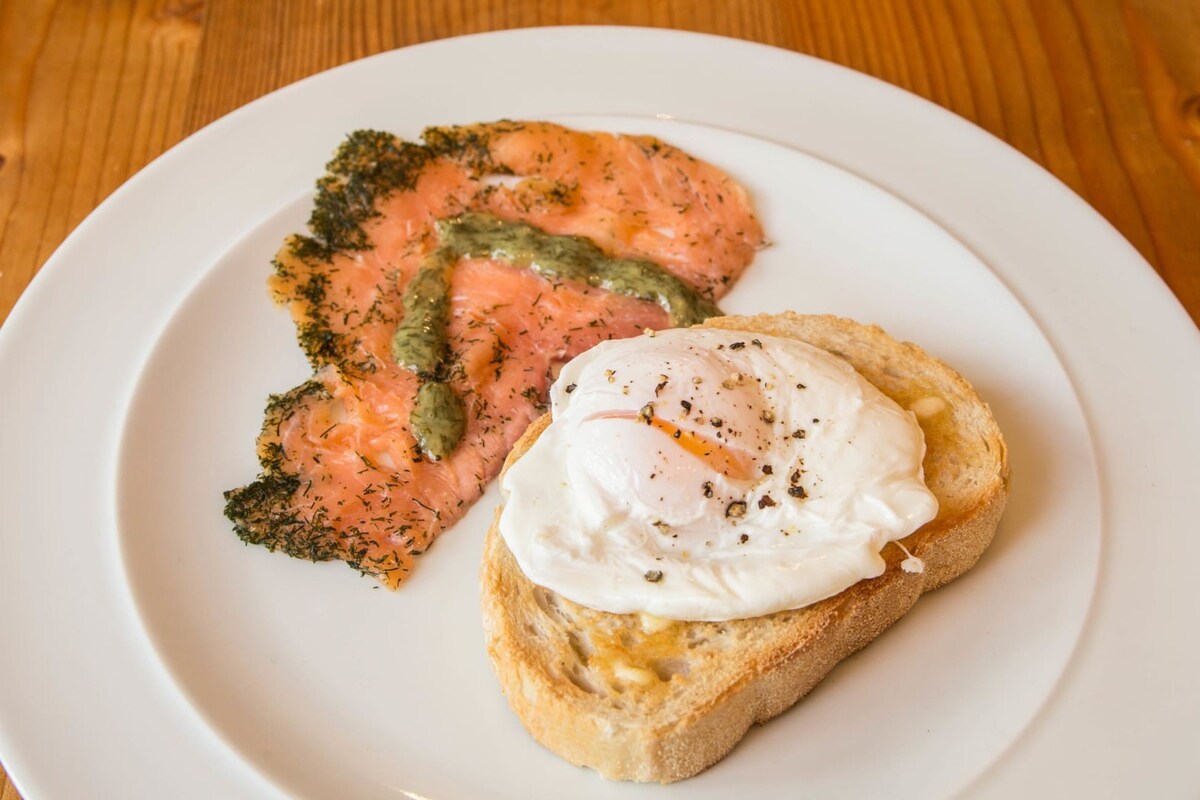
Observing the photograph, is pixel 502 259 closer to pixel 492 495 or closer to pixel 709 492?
pixel 492 495

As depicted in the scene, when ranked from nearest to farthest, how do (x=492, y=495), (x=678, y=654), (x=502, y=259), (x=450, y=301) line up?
(x=678, y=654) → (x=492, y=495) → (x=450, y=301) → (x=502, y=259)

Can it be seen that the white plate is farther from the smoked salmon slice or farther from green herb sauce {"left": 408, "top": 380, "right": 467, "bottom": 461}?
green herb sauce {"left": 408, "top": 380, "right": 467, "bottom": 461}

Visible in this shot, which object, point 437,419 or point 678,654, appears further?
point 437,419

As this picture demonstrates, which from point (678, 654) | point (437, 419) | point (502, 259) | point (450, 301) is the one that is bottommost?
point (678, 654)

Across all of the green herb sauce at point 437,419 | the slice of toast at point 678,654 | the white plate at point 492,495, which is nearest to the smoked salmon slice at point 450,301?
the green herb sauce at point 437,419

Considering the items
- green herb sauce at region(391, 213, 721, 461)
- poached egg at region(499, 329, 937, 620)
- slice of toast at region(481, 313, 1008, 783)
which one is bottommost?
slice of toast at region(481, 313, 1008, 783)

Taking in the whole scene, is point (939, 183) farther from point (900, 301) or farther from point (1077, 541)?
point (1077, 541)

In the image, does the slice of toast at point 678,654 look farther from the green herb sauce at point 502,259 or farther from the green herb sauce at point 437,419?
the green herb sauce at point 502,259

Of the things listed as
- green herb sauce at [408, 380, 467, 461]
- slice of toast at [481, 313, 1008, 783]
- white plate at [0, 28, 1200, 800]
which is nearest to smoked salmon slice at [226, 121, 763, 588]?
green herb sauce at [408, 380, 467, 461]

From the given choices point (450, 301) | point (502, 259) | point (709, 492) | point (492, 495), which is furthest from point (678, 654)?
point (502, 259)
